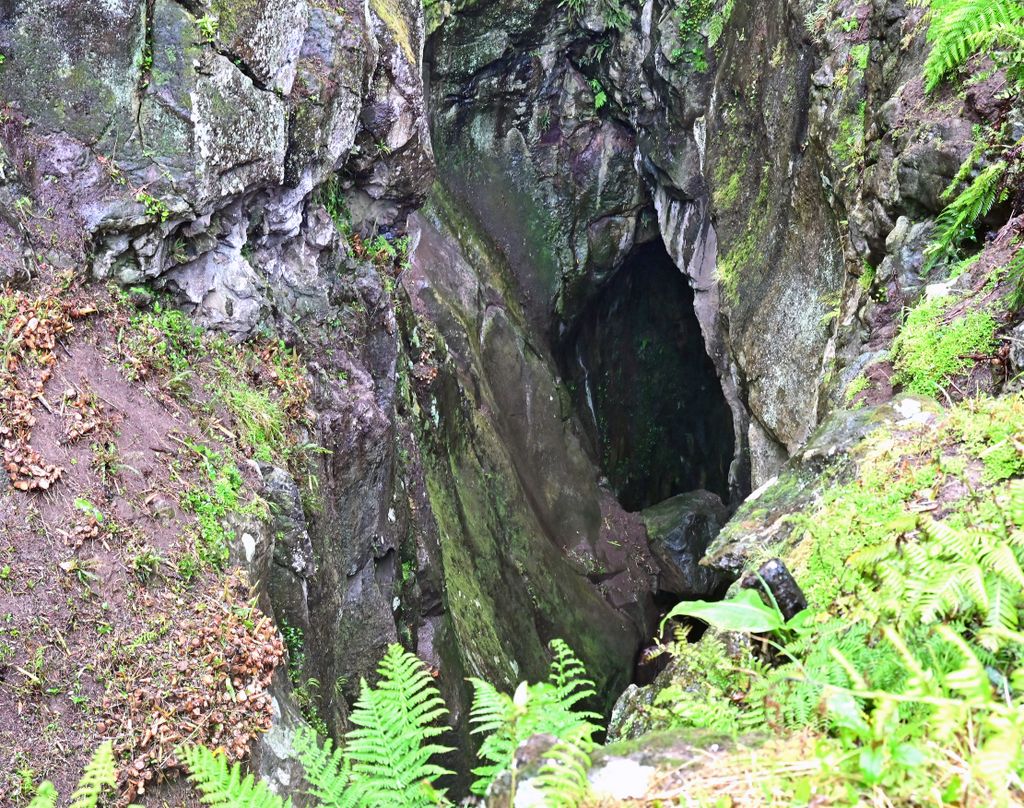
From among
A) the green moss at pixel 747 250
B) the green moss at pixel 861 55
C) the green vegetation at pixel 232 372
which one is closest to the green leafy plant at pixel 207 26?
the green vegetation at pixel 232 372

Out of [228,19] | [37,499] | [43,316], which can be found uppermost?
[228,19]

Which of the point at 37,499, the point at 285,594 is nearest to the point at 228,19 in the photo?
the point at 37,499

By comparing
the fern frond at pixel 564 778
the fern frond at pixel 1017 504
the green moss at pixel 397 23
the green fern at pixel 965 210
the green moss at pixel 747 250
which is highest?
the green moss at pixel 397 23

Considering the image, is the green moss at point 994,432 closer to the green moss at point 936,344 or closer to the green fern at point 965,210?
the green moss at point 936,344

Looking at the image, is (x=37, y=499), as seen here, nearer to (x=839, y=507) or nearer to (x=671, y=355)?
(x=839, y=507)

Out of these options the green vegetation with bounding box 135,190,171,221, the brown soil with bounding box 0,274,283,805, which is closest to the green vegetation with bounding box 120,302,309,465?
the brown soil with bounding box 0,274,283,805

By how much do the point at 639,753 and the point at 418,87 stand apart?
831cm

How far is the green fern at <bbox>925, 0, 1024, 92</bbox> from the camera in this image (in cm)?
550

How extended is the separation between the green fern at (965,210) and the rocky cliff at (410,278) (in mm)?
242

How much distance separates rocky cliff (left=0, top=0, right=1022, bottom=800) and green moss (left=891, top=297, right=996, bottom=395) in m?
0.12

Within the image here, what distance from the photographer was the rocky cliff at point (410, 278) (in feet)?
17.7

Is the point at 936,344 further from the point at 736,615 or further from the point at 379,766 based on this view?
the point at 379,766

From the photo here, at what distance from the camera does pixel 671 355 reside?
18.4m

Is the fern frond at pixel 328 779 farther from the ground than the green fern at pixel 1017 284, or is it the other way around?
the green fern at pixel 1017 284
